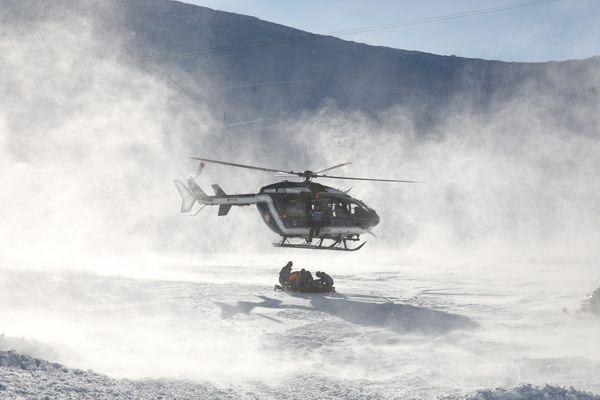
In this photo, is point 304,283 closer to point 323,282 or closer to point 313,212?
point 323,282

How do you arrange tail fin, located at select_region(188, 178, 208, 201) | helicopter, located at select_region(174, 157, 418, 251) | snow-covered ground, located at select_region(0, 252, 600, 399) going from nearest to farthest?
snow-covered ground, located at select_region(0, 252, 600, 399), helicopter, located at select_region(174, 157, 418, 251), tail fin, located at select_region(188, 178, 208, 201)

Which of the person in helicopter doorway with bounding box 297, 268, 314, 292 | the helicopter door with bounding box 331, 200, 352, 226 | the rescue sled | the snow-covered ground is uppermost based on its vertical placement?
the helicopter door with bounding box 331, 200, 352, 226

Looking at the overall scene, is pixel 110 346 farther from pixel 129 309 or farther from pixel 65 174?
pixel 65 174

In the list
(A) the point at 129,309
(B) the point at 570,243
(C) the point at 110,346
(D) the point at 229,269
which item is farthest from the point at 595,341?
(B) the point at 570,243

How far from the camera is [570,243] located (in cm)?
3281

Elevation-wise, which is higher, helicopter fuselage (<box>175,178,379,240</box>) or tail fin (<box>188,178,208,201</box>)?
tail fin (<box>188,178,208,201</box>)

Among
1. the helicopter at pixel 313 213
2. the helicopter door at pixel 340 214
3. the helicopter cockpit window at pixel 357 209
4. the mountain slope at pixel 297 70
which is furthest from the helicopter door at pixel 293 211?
the mountain slope at pixel 297 70

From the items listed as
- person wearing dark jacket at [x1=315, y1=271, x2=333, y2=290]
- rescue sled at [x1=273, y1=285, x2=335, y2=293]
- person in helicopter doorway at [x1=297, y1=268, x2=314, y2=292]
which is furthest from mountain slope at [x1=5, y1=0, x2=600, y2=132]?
person in helicopter doorway at [x1=297, y1=268, x2=314, y2=292]

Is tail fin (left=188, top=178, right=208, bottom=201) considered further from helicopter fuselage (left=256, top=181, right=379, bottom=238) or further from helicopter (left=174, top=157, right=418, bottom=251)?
helicopter fuselage (left=256, top=181, right=379, bottom=238)

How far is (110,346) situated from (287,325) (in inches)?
137

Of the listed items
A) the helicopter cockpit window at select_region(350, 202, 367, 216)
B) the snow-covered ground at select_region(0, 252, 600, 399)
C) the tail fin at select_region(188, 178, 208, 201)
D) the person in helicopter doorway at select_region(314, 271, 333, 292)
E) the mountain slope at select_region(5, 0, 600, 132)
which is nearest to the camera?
the snow-covered ground at select_region(0, 252, 600, 399)

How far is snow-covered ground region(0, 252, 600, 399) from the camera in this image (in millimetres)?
8289

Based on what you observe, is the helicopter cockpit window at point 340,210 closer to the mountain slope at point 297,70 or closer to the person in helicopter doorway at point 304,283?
the person in helicopter doorway at point 304,283

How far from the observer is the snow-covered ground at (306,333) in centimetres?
829
